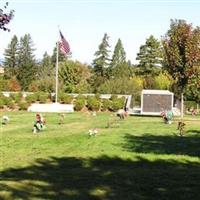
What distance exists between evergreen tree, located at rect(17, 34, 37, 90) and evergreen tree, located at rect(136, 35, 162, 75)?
19553 millimetres

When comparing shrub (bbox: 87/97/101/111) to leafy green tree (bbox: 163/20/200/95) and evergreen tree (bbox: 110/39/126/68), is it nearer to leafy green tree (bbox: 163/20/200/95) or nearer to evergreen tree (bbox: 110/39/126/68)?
leafy green tree (bbox: 163/20/200/95)

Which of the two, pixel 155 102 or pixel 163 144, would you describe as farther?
pixel 155 102

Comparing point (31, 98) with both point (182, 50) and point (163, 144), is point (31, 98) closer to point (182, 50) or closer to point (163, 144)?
point (182, 50)

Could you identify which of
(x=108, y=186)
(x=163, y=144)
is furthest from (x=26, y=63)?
(x=108, y=186)

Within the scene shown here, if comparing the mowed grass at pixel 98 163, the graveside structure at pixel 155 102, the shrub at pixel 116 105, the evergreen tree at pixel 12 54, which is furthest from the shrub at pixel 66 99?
the evergreen tree at pixel 12 54

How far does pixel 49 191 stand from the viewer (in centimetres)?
1014

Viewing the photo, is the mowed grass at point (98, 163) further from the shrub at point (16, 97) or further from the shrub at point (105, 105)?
the shrub at point (105, 105)

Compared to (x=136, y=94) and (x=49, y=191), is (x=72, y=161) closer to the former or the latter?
(x=49, y=191)

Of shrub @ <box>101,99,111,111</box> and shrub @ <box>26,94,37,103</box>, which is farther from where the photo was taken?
shrub @ <box>26,94,37,103</box>

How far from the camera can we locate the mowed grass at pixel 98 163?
10.2m

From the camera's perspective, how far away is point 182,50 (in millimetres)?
45344

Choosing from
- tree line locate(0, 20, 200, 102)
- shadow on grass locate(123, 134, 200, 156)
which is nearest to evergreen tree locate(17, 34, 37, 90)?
tree line locate(0, 20, 200, 102)

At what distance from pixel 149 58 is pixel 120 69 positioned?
28.7 ft

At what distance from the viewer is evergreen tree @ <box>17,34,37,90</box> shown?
97.2 meters
